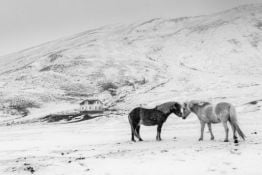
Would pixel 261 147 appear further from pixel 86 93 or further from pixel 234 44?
pixel 234 44

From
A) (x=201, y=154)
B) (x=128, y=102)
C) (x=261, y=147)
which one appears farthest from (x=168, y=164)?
(x=128, y=102)

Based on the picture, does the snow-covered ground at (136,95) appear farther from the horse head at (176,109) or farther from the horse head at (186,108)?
the horse head at (176,109)

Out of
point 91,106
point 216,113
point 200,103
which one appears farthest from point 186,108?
point 91,106

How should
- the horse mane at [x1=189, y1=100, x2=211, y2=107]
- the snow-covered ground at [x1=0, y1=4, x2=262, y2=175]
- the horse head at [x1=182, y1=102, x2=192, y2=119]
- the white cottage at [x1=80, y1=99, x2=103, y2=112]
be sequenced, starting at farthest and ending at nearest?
the white cottage at [x1=80, y1=99, x2=103, y2=112] → the horse head at [x1=182, y1=102, x2=192, y2=119] → the horse mane at [x1=189, y1=100, x2=211, y2=107] → the snow-covered ground at [x1=0, y1=4, x2=262, y2=175]

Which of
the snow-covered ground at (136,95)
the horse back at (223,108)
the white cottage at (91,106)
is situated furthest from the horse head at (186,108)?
the white cottage at (91,106)

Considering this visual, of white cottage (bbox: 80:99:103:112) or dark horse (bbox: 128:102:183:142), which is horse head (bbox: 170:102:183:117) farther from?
white cottage (bbox: 80:99:103:112)

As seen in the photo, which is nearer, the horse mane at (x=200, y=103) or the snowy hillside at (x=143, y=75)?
the horse mane at (x=200, y=103)

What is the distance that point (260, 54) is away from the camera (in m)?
164

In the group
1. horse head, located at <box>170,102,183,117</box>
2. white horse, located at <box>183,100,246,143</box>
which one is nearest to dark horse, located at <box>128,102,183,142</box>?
horse head, located at <box>170,102,183,117</box>

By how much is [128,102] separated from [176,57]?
256 feet

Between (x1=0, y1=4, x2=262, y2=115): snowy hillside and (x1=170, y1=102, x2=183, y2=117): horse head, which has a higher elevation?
(x1=0, y1=4, x2=262, y2=115): snowy hillside

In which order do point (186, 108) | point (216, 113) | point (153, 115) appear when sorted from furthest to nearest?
point (186, 108), point (153, 115), point (216, 113)

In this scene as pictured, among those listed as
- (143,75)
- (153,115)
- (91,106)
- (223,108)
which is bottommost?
(153,115)

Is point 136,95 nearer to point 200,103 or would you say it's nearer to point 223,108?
point 200,103
